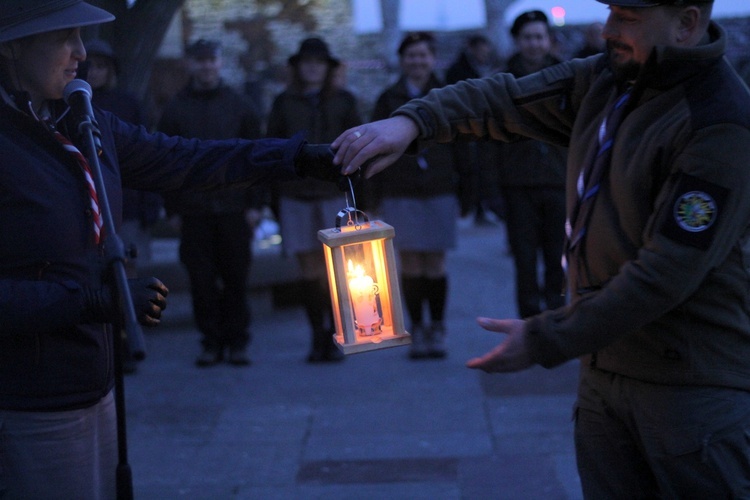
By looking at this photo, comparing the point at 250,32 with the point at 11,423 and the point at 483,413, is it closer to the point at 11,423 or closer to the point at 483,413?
the point at 483,413

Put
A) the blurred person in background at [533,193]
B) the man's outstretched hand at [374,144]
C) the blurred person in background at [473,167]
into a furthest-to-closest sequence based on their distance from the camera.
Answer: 1. the blurred person in background at [473,167]
2. the blurred person in background at [533,193]
3. the man's outstretched hand at [374,144]

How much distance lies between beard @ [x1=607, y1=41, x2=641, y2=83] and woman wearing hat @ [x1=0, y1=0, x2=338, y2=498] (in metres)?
1.32

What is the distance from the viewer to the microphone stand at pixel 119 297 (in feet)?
7.32

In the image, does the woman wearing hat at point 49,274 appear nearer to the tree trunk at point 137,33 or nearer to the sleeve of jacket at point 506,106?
the sleeve of jacket at point 506,106

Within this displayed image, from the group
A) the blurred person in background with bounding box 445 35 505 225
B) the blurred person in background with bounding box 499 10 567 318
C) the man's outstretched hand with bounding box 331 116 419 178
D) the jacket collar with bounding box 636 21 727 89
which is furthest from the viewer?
the blurred person in background with bounding box 445 35 505 225

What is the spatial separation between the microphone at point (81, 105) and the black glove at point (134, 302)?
1.17ft

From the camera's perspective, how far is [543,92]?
3043mm

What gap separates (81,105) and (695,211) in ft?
5.05

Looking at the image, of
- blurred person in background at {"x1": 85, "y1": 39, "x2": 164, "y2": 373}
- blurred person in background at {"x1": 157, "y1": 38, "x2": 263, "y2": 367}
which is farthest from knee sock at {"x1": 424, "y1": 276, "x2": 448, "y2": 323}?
blurred person in background at {"x1": 85, "y1": 39, "x2": 164, "y2": 373}

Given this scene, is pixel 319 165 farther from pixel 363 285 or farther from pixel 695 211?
pixel 695 211

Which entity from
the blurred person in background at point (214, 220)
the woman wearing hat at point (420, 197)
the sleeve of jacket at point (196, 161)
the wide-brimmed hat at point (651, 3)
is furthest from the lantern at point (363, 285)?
the blurred person in background at point (214, 220)

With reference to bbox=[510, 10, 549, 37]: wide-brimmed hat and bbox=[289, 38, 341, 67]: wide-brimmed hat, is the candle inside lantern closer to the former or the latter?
bbox=[289, 38, 341, 67]: wide-brimmed hat

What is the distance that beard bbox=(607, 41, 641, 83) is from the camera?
262 centimetres

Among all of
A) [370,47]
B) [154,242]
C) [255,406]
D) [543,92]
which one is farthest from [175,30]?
[543,92]
